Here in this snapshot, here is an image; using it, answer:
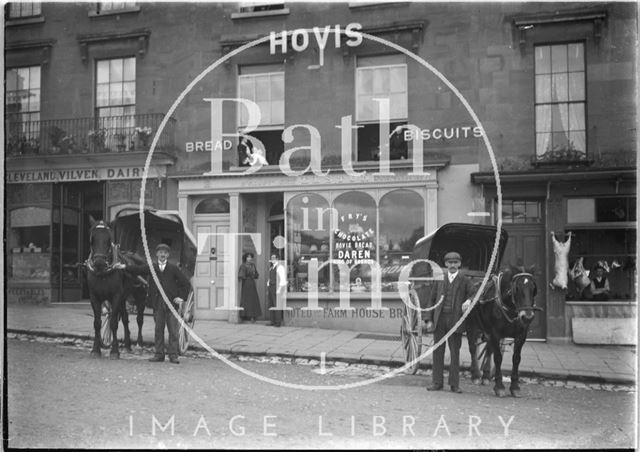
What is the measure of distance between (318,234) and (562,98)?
328cm

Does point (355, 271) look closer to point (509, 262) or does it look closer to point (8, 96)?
point (509, 262)

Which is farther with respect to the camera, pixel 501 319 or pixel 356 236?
pixel 356 236

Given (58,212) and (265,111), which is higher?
(265,111)

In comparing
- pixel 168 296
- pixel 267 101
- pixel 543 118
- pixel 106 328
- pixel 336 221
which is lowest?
pixel 106 328

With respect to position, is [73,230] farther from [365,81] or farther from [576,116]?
[576,116]

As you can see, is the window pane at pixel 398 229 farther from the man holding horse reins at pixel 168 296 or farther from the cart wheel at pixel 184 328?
the man holding horse reins at pixel 168 296

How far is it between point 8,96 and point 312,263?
13.3ft

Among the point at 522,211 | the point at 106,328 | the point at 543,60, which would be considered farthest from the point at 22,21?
the point at 522,211

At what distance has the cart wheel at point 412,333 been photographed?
20.1 ft

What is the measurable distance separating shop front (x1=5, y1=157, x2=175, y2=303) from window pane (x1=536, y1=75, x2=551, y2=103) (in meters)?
4.54

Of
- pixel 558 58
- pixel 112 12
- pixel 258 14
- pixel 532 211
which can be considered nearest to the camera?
pixel 258 14

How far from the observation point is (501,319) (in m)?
5.80

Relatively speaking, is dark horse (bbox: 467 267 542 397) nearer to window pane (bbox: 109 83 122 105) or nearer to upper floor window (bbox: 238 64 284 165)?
upper floor window (bbox: 238 64 284 165)

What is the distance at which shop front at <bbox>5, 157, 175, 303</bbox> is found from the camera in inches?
243
